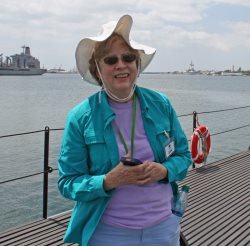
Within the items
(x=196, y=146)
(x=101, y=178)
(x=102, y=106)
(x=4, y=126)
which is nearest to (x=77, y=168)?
(x=101, y=178)

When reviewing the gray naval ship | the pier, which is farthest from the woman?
the gray naval ship

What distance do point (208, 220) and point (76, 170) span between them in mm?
2732

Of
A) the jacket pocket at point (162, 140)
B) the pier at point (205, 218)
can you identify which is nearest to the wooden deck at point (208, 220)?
the pier at point (205, 218)

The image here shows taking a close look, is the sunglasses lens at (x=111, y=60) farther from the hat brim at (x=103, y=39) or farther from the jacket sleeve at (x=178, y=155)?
the jacket sleeve at (x=178, y=155)

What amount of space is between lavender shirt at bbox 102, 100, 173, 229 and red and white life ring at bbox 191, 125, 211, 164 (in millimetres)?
4960

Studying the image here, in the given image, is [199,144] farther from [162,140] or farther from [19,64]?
[19,64]

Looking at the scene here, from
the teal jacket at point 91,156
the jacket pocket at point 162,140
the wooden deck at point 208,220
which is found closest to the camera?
the teal jacket at point 91,156

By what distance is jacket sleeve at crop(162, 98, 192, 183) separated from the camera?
1975mm

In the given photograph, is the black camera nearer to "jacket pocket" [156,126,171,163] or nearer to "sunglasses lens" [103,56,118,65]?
"jacket pocket" [156,126,171,163]

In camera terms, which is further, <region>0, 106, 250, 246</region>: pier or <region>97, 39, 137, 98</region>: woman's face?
<region>0, 106, 250, 246</region>: pier

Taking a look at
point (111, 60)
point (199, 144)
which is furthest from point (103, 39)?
point (199, 144)

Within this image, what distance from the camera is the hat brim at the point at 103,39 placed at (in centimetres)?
189

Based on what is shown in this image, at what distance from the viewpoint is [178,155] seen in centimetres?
207

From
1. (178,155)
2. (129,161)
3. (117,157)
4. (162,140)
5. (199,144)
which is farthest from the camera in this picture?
(199,144)
